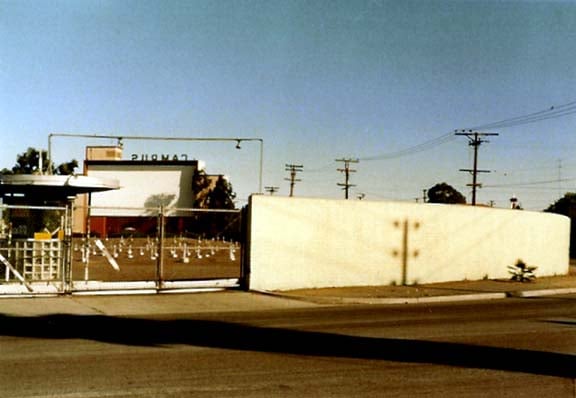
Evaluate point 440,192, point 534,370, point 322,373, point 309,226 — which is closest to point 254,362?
point 322,373

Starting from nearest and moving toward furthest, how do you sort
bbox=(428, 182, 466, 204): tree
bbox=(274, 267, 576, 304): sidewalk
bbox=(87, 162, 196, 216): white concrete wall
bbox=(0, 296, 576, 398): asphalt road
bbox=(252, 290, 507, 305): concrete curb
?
bbox=(0, 296, 576, 398): asphalt road, bbox=(252, 290, 507, 305): concrete curb, bbox=(274, 267, 576, 304): sidewalk, bbox=(87, 162, 196, 216): white concrete wall, bbox=(428, 182, 466, 204): tree

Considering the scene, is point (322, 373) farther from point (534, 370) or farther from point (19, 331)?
point (19, 331)

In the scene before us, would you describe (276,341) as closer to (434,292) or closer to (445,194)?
(434,292)

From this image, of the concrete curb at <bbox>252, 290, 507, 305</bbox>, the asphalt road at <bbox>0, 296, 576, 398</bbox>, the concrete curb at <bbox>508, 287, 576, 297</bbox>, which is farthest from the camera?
the concrete curb at <bbox>508, 287, 576, 297</bbox>

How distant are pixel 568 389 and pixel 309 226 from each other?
12.4 metres

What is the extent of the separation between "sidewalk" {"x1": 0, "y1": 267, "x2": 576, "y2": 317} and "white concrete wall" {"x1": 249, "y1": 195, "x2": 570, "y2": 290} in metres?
0.51

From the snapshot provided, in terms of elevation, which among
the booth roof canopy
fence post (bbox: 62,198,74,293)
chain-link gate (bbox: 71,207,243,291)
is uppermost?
the booth roof canopy

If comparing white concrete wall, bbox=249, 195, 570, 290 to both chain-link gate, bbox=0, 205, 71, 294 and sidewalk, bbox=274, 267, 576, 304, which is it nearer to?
sidewalk, bbox=274, 267, 576, 304

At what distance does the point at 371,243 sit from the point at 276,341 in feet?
34.7

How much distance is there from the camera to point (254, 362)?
8922 mm

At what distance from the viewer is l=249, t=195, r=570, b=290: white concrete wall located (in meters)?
19.1

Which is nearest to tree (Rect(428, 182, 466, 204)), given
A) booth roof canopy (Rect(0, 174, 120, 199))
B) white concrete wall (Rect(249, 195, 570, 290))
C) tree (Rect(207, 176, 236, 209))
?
tree (Rect(207, 176, 236, 209))

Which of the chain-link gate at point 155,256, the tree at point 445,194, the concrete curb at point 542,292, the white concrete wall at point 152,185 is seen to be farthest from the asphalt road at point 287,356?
the tree at point 445,194

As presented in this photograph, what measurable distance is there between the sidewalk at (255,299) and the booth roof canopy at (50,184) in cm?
362
